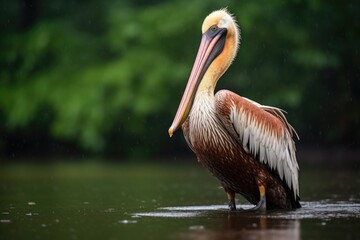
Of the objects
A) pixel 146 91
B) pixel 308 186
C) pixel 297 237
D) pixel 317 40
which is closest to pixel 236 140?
pixel 297 237

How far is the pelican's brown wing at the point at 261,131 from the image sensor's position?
31.1 feet

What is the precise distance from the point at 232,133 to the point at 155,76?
15097 millimetres

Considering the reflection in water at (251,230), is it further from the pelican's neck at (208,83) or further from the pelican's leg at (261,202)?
the pelican's neck at (208,83)

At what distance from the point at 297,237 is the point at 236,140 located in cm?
260

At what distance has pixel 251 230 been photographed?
763 centimetres

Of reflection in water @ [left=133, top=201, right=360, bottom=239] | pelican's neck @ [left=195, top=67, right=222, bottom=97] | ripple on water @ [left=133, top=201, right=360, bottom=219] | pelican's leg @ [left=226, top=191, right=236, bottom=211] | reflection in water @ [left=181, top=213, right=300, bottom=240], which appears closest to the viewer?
reflection in water @ [left=181, top=213, right=300, bottom=240]

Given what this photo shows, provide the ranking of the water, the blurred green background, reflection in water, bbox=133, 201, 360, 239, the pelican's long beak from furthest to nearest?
the blurred green background < the pelican's long beak < the water < reflection in water, bbox=133, 201, 360, 239

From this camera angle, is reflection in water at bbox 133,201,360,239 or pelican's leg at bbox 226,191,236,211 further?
pelican's leg at bbox 226,191,236,211

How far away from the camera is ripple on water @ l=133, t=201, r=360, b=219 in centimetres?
895

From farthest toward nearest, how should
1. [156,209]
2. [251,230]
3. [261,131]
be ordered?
[156,209], [261,131], [251,230]

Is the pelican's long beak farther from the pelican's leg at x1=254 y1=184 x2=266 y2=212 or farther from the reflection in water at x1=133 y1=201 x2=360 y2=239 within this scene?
the reflection in water at x1=133 y1=201 x2=360 y2=239

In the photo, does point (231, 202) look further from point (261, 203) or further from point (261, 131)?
point (261, 131)

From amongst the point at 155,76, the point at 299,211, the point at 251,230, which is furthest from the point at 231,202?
the point at 155,76

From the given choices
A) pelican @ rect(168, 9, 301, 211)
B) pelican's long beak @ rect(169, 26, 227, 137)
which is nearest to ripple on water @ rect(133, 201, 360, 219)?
pelican @ rect(168, 9, 301, 211)
